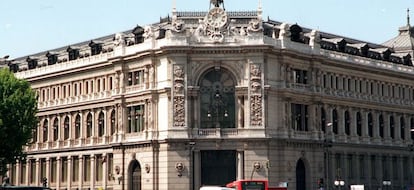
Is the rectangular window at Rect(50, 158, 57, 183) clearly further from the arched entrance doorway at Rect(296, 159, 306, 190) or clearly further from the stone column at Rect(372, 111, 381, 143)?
the stone column at Rect(372, 111, 381, 143)

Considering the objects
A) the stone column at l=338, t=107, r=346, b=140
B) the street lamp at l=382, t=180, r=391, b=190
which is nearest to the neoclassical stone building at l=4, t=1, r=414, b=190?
the stone column at l=338, t=107, r=346, b=140

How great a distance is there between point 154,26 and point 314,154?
24.2 metres

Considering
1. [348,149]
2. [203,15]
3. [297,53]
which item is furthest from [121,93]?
[348,149]

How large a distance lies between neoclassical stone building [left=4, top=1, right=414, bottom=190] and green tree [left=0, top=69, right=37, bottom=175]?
11214mm

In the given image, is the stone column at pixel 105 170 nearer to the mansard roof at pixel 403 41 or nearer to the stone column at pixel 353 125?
the stone column at pixel 353 125

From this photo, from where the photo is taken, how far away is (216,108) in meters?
105

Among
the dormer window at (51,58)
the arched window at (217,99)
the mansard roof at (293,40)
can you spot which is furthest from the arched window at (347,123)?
the dormer window at (51,58)

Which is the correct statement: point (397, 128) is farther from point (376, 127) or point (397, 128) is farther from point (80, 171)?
point (80, 171)

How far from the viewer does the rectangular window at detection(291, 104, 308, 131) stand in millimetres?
109250

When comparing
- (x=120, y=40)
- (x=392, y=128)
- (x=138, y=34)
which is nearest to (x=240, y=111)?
(x=138, y=34)

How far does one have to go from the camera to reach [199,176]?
10369 cm

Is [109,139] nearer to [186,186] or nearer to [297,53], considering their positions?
[186,186]

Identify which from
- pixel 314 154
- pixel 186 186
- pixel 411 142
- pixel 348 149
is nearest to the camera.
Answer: pixel 186 186

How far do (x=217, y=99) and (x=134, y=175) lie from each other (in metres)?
13.6
